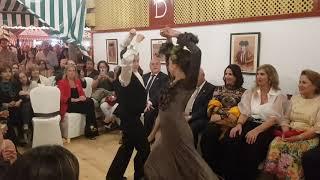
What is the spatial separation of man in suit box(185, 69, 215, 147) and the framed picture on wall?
508 millimetres

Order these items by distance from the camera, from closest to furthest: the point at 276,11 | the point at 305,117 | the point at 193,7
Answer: the point at 305,117 → the point at 276,11 → the point at 193,7

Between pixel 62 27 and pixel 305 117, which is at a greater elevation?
pixel 62 27

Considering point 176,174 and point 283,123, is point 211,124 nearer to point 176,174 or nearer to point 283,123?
point 283,123

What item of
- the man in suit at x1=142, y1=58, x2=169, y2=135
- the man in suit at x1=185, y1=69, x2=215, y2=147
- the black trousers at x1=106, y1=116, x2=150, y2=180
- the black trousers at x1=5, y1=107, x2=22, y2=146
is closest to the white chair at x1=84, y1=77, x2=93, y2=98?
the black trousers at x1=5, y1=107, x2=22, y2=146

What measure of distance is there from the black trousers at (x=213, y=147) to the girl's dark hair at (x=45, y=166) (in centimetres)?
297

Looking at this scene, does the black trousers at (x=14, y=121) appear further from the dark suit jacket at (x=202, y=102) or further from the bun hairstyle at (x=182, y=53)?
the bun hairstyle at (x=182, y=53)

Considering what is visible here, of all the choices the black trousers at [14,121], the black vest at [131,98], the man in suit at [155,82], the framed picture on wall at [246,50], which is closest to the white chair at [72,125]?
the black trousers at [14,121]

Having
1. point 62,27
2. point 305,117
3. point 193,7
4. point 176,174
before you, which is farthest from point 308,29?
point 62,27

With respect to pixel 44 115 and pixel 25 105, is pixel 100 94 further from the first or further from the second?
pixel 44 115

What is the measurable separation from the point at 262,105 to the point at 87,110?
2.81m

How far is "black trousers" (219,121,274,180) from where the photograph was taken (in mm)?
3545

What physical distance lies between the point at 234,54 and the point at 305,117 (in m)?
1.35

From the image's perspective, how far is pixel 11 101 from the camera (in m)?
5.24

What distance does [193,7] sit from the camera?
16.9ft
